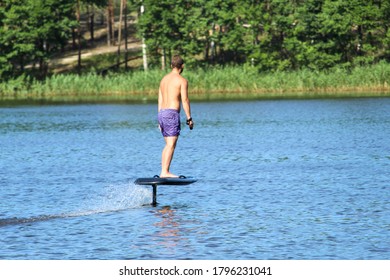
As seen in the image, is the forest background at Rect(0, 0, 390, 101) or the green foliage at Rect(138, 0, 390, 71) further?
the green foliage at Rect(138, 0, 390, 71)

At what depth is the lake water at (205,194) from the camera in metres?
16.2

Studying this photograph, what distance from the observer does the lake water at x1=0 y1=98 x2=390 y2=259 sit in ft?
53.2

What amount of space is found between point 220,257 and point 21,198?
26.3ft

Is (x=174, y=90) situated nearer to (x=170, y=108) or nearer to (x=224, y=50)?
(x=170, y=108)

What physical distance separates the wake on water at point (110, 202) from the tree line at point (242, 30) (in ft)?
201

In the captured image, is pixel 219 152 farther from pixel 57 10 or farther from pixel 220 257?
pixel 57 10

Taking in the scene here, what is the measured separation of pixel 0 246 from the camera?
16219mm

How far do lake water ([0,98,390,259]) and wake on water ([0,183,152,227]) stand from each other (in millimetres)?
26

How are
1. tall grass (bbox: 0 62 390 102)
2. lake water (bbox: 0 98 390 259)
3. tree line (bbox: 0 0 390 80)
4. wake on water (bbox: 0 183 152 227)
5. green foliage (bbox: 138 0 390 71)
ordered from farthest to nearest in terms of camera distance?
tree line (bbox: 0 0 390 80) → green foliage (bbox: 138 0 390 71) → tall grass (bbox: 0 62 390 102) → wake on water (bbox: 0 183 152 227) → lake water (bbox: 0 98 390 259)

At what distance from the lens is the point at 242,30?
8944 cm

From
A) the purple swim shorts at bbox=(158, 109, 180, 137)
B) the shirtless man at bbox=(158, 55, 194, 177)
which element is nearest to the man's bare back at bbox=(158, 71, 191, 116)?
the shirtless man at bbox=(158, 55, 194, 177)

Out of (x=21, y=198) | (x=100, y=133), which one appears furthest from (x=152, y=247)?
(x=100, y=133)

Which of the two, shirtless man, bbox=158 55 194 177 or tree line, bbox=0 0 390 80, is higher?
tree line, bbox=0 0 390 80

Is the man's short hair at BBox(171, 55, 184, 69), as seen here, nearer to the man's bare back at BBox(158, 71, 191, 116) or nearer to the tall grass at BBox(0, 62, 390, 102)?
the man's bare back at BBox(158, 71, 191, 116)
